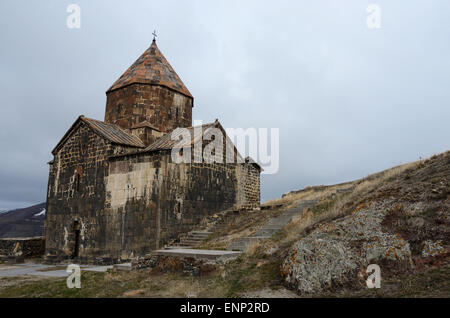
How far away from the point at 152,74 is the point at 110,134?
4.61 m

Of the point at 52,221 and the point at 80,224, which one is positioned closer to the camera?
the point at 80,224

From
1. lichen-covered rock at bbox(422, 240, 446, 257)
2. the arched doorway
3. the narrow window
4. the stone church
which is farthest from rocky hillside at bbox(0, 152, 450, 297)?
the narrow window

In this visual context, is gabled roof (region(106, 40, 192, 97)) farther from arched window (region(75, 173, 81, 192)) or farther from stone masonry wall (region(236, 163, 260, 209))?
stone masonry wall (region(236, 163, 260, 209))

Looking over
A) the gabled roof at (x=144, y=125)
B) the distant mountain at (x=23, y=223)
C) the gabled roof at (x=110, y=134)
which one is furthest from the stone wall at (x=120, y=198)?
the distant mountain at (x=23, y=223)

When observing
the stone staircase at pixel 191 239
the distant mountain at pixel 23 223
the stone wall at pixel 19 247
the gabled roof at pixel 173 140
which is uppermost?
the gabled roof at pixel 173 140

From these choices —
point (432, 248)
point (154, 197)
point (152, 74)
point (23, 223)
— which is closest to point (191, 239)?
point (154, 197)

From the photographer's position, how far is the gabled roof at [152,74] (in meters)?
16.7

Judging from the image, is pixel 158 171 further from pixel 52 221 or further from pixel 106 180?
pixel 52 221

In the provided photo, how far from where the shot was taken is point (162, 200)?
1249 centimetres

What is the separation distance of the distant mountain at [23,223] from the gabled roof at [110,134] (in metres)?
43.5

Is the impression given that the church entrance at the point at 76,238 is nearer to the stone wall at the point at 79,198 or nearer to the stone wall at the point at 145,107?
the stone wall at the point at 79,198
